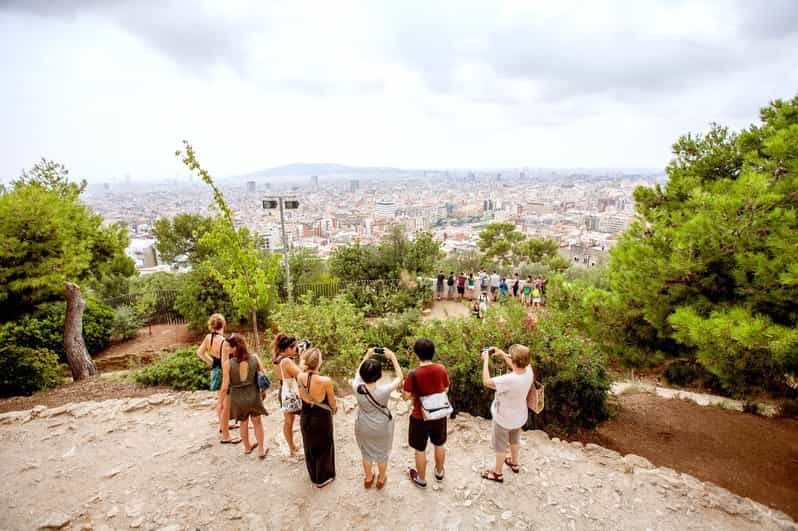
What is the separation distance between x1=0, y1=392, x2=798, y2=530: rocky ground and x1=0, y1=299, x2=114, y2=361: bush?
5.66 metres

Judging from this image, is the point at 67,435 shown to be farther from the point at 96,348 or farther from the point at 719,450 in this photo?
the point at 719,450

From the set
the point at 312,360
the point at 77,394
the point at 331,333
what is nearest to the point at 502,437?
the point at 312,360

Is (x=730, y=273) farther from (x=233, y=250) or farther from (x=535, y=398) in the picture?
(x=233, y=250)

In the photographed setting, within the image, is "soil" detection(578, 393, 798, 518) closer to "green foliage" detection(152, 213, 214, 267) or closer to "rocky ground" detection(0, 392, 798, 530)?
"rocky ground" detection(0, 392, 798, 530)

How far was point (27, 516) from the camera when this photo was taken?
3.56m

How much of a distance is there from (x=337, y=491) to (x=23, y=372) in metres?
7.37

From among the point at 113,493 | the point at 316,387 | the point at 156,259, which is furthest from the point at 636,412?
the point at 156,259

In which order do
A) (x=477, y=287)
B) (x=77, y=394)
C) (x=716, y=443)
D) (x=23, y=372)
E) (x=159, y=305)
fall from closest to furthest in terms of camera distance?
(x=716, y=443), (x=77, y=394), (x=23, y=372), (x=159, y=305), (x=477, y=287)

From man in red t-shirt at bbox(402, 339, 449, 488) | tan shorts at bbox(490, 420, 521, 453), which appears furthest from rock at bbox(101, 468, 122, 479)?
tan shorts at bbox(490, 420, 521, 453)

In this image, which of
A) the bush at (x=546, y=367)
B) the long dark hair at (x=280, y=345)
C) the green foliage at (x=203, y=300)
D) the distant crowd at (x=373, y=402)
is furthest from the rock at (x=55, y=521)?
the green foliage at (x=203, y=300)

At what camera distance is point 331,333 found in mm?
7133

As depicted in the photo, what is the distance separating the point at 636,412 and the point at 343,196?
13333 centimetres

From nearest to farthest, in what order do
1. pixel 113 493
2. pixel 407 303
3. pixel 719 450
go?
pixel 113 493
pixel 719 450
pixel 407 303

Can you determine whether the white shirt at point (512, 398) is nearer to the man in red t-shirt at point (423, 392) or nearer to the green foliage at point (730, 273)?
the man in red t-shirt at point (423, 392)
